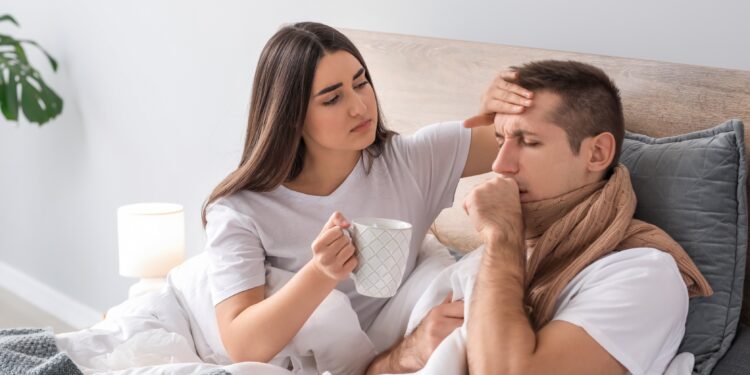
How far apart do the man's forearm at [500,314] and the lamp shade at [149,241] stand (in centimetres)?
159

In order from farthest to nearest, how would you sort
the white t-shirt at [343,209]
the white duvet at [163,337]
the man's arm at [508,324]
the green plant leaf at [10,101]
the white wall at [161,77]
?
the green plant leaf at [10,101] → the white wall at [161,77] → the white t-shirt at [343,209] → the white duvet at [163,337] → the man's arm at [508,324]

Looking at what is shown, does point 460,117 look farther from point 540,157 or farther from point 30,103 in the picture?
point 30,103

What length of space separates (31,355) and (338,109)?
77 cm

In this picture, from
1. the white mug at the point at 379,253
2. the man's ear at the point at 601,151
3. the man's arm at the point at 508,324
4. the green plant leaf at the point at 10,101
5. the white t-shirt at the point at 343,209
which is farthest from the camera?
the green plant leaf at the point at 10,101

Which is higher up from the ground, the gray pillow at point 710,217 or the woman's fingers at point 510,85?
the woman's fingers at point 510,85

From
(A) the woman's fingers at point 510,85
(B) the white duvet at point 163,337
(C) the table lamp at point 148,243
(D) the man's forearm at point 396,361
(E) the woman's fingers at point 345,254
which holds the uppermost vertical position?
(A) the woman's fingers at point 510,85

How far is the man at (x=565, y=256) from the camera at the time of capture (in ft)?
4.88

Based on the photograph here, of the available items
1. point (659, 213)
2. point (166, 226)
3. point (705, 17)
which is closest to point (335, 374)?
point (659, 213)

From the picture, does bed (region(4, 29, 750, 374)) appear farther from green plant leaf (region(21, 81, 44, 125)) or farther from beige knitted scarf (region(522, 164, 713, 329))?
green plant leaf (region(21, 81, 44, 125))

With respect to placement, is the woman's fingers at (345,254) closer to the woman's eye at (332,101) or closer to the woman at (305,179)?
the woman at (305,179)

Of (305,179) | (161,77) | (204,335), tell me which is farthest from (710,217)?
(161,77)

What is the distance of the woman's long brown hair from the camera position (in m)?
1.95

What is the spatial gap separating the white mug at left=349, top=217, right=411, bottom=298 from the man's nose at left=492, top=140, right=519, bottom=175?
23 centimetres

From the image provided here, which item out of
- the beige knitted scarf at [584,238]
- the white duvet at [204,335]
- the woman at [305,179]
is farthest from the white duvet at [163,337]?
the beige knitted scarf at [584,238]
